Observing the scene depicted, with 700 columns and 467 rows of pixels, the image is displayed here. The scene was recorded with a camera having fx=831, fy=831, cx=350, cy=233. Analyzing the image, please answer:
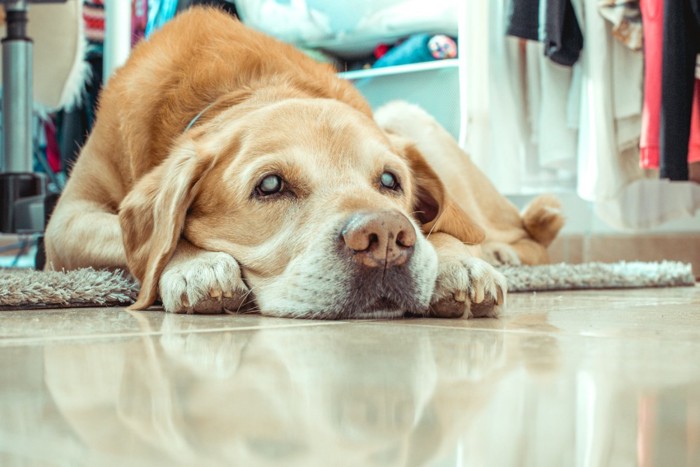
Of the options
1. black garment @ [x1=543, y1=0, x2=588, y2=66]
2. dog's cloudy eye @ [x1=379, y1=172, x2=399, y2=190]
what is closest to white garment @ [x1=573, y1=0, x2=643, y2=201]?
black garment @ [x1=543, y1=0, x2=588, y2=66]

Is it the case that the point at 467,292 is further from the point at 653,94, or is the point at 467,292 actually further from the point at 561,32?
the point at 561,32

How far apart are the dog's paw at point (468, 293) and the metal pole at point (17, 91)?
255 cm

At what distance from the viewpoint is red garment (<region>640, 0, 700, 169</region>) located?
3436 millimetres

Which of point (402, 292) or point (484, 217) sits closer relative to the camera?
point (402, 292)

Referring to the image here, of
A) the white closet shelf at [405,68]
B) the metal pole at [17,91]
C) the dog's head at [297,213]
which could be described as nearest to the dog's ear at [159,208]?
the dog's head at [297,213]

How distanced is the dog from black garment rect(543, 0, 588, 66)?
5.79 ft

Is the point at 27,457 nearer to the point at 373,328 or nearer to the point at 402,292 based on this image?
the point at 373,328

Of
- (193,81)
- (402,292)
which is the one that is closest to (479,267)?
(402,292)

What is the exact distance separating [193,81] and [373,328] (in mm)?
1000

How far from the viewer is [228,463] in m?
0.44

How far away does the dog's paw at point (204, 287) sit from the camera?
4.82ft

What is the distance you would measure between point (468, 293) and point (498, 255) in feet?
4.33

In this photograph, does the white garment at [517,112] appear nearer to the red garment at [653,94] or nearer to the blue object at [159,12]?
the red garment at [653,94]

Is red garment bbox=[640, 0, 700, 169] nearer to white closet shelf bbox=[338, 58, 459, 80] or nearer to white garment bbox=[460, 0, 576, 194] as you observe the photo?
white garment bbox=[460, 0, 576, 194]
